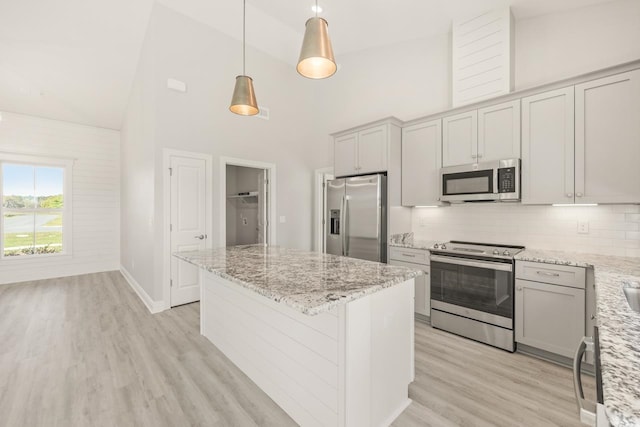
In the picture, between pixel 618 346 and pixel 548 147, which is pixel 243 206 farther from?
pixel 618 346

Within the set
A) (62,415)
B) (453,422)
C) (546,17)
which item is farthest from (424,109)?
(62,415)

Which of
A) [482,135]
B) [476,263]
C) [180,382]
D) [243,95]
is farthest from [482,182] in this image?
[180,382]

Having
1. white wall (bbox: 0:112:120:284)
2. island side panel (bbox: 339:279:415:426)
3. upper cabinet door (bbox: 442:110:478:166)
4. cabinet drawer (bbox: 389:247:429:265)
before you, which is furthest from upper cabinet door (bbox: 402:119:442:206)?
white wall (bbox: 0:112:120:284)

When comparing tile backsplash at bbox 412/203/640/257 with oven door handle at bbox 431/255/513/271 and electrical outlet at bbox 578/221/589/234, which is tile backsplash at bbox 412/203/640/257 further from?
oven door handle at bbox 431/255/513/271

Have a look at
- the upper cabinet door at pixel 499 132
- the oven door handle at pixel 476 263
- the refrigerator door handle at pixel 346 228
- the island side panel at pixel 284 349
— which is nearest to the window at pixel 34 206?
the island side panel at pixel 284 349

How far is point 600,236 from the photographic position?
103 inches

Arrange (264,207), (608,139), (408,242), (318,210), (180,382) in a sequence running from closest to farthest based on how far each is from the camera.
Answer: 1. (180,382)
2. (608,139)
3. (408,242)
4. (264,207)
5. (318,210)

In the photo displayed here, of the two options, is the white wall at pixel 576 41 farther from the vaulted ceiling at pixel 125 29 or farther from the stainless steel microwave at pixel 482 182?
the stainless steel microwave at pixel 482 182

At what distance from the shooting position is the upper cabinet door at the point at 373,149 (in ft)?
12.0

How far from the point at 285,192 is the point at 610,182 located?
13.4 ft

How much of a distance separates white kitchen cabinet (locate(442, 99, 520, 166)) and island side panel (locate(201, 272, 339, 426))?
252 centimetres

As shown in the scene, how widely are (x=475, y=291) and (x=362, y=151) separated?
2.21m

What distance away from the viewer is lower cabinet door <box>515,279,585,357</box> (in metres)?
2.30

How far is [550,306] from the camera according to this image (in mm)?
2418
